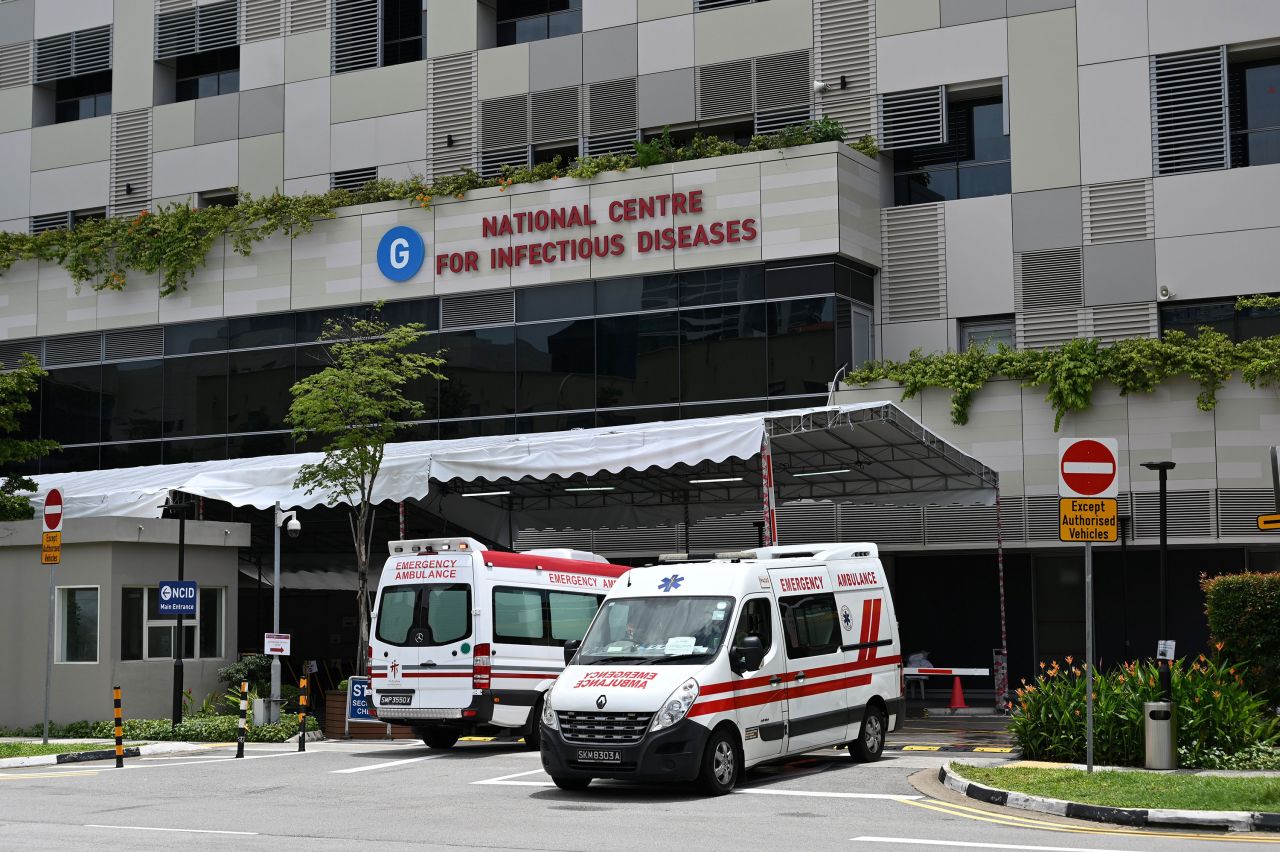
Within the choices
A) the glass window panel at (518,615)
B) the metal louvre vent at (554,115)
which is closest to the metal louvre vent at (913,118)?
the metal louvre vent at (554,115)

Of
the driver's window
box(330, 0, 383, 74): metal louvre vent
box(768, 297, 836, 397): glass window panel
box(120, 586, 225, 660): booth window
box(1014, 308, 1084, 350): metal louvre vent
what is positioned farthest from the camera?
box(330, 0, 383, 74): metal louvre vent

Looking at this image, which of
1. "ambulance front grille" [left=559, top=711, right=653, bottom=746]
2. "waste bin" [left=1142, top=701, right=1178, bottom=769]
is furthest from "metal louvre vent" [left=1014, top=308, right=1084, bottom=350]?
"ambulance front grille" [left=559, top=711, right=653, bottom=746]

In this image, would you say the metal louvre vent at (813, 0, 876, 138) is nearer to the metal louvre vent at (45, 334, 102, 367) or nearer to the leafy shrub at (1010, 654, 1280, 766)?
the leafy shrub at (1010, 654, 1280, 766)

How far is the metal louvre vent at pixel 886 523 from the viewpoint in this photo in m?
30.9

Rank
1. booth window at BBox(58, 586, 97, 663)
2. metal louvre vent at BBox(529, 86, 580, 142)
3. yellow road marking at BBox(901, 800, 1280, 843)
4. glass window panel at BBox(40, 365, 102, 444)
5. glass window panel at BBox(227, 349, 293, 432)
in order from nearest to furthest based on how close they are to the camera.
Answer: yellow road marking at BBox(901, 800, 1280, 843) < booth window at BBox(58, 586, 97, 663) < metal louvre vent at BBox(529, 86, 580, 142) < glass window panel at BBox(227, 349, 293, 432) < glass window panel at BBox(40, 365, 102, 444)

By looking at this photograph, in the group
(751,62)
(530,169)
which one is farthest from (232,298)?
(751,62)

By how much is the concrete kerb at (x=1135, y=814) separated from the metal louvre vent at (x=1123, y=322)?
17.7 m

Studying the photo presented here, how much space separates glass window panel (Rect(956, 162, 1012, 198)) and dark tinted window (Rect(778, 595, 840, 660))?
16520 mm

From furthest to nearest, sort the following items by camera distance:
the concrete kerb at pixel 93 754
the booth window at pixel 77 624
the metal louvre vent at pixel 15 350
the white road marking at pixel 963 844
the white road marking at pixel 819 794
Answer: the metal louvre vent at pixel 15 350 < the booth window at pixel 77 624 < the concrete kerb at pixel 93 754 < the white road marking at pixel 819 794 < the white road marking at pixel 963 844

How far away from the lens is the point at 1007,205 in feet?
103

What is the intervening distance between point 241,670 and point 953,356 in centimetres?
1459

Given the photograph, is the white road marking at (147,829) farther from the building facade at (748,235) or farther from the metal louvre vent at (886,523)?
the metal louvre vent at (886,523)

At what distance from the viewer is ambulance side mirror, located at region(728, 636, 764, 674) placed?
51.8 feet

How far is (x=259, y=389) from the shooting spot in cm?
3669
